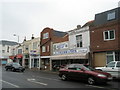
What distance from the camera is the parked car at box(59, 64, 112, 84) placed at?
12.3 metres

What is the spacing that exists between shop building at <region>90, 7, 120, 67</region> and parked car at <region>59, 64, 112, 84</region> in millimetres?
8001

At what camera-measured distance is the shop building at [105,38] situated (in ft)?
67.0

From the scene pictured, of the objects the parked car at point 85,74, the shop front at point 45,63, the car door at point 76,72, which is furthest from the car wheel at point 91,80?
the shop front at point 45,63

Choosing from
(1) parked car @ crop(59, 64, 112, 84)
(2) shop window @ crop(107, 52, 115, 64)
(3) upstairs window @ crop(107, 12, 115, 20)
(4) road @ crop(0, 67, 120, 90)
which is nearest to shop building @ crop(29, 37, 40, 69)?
(2) shop window @ crop(107, 52, 115, 64)

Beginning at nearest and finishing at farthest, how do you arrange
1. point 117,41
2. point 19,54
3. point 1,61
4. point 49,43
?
point 117,41 < point 49,43 < point 19,54 < point 1,61

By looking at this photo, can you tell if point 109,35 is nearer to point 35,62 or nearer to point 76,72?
point 76,72

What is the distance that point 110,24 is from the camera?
2108cm

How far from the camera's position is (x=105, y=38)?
21.7 metres

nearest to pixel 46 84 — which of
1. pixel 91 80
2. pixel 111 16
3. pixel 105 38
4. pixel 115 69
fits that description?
pixel 91 80

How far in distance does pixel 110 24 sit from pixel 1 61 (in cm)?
5229

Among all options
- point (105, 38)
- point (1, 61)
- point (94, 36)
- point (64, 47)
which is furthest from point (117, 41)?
point (1, 61)

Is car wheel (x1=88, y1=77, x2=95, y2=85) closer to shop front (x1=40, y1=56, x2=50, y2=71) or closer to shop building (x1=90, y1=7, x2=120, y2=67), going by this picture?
shop building (x1=90, y1=7, x2=120, y2=67)

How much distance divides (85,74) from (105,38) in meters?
9.92

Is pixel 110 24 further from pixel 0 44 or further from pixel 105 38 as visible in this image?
pixel 0 44
